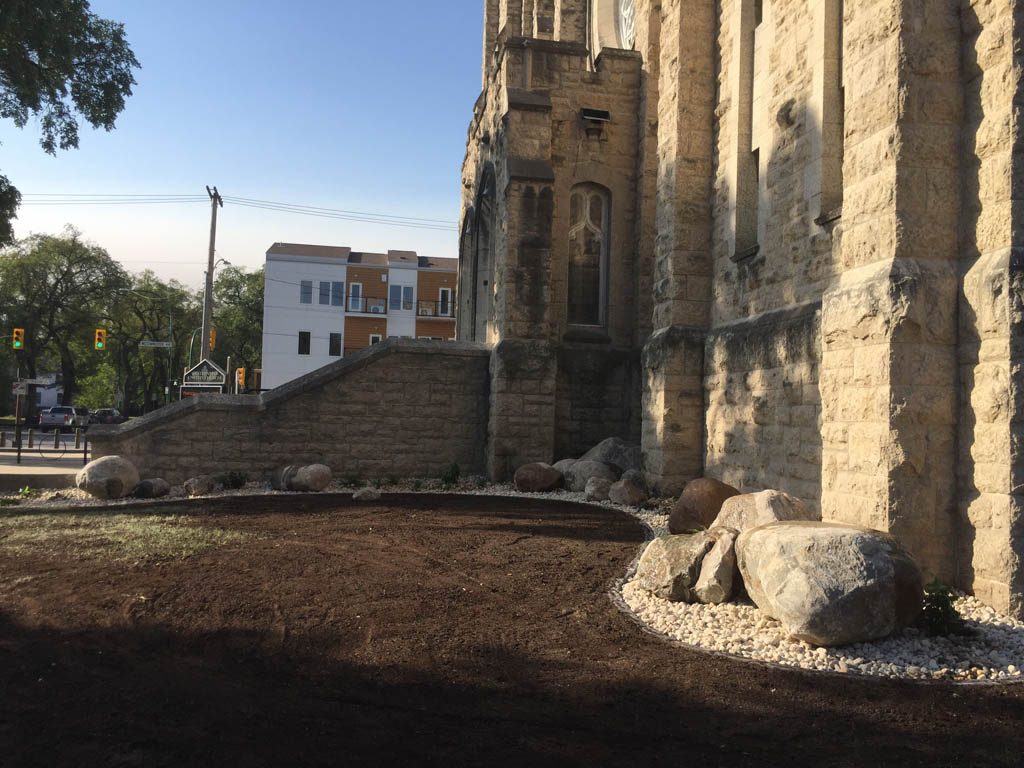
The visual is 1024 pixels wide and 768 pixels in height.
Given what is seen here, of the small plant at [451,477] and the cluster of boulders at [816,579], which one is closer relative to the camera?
the cluster of boulders at [816,579]

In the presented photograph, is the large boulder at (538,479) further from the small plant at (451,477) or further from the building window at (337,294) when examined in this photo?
the building window at (337,294)

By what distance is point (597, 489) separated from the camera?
11.2m

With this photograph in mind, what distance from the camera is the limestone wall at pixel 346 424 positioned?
12664mm

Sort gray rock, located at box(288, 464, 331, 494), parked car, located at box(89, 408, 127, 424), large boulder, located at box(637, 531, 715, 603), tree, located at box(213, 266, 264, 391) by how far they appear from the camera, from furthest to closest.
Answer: tree, located at box(213, 266, 264, 391)
parked car, located at box(89, 408, 127, 424)
gray rock, located at box(288, 464, 331, 494)
large boulder, located at box(637, 531, 715, 603)

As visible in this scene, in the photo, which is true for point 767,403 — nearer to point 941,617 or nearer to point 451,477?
point 941,617

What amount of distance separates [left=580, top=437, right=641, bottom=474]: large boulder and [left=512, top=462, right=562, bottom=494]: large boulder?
626 mm

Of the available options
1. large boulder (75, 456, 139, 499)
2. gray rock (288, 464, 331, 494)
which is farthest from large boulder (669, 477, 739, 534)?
large boulder (75, 456, 139, 499)

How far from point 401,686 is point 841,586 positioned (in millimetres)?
2612

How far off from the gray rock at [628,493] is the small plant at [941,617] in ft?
19.1

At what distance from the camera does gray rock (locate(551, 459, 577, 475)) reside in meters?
12.5

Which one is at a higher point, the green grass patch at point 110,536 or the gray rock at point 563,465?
the gray rock at point 563,465

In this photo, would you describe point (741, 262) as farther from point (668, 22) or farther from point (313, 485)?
point (313, 485)

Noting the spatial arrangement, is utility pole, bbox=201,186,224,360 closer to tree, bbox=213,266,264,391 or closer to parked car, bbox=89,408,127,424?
parked car, bbox=89,408,127,424

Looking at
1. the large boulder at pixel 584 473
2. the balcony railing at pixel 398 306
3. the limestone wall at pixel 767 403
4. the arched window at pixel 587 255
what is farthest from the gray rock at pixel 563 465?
the balcony railing at pixel 398 306
